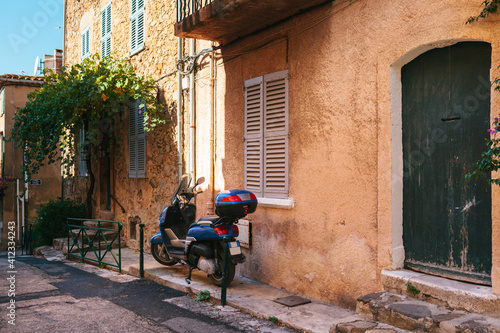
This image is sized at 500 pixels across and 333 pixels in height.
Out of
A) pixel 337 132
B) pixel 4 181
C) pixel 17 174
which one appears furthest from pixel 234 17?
pixel 4 181

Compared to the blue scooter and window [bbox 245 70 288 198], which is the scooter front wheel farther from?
window [bbox 245 70 288 198]

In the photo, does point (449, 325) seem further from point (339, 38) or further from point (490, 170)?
point (339, 38)

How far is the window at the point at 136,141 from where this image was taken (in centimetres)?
1045

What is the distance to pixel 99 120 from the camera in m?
11.1

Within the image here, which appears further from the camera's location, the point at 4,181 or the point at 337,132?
the point at 4,181

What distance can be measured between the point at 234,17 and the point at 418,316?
466 centimetres

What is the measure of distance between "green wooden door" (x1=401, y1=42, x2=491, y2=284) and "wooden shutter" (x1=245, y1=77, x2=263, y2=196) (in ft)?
8.05

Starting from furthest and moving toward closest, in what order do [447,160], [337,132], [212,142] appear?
[212,142] < [337,132] < [447,160]

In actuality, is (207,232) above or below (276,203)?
below

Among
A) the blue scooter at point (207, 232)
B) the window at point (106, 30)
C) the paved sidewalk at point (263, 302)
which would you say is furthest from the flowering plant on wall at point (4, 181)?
the blue scooter at point (207, 232)

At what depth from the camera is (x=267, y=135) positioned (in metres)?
6.85

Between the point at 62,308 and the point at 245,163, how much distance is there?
3269 millimetres

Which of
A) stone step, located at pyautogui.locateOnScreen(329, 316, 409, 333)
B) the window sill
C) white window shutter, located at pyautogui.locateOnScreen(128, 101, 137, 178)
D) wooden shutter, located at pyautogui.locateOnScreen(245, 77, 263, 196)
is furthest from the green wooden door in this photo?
white window shutter, located at pyautogui.locateOnScreen(128, 101, 137, 178)

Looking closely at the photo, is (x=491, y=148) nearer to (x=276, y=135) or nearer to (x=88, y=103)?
(x=276, y=135)
